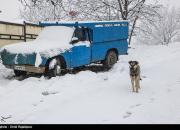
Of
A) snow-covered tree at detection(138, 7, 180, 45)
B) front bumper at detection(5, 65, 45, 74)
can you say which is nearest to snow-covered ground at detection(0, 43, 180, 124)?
front bumper at detection(5, 65, 45, 74)

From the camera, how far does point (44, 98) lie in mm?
9078

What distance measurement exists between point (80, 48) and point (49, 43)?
1257 millimetres

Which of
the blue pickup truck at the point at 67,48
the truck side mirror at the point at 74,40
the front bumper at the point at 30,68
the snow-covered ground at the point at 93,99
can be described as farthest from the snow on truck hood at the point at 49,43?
the snow-covered ground at the point at 93,99

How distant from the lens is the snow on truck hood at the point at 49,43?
1183 cm

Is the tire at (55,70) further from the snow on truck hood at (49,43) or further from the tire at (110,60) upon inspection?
the tire at (110,60)

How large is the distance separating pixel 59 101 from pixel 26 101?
2.75 feet

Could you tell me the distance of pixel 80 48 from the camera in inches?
520

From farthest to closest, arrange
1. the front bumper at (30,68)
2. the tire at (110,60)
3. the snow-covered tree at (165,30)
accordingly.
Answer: the snow-covered tree at (165,30) < the tire at (110,60) < the front bumper at (30,68)

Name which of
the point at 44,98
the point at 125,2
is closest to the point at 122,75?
the point at 44,98

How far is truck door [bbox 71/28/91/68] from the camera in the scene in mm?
12961

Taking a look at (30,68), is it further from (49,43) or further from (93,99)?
(93,99)

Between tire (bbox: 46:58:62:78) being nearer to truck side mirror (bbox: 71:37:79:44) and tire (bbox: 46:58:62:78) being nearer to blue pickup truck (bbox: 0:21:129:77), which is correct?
blue pickup truck (bbox: 0:21:129:77)

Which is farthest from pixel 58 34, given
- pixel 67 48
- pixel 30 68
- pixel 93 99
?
pixel 93 99

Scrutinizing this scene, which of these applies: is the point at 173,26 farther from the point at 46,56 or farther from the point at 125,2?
the point at 46,56
